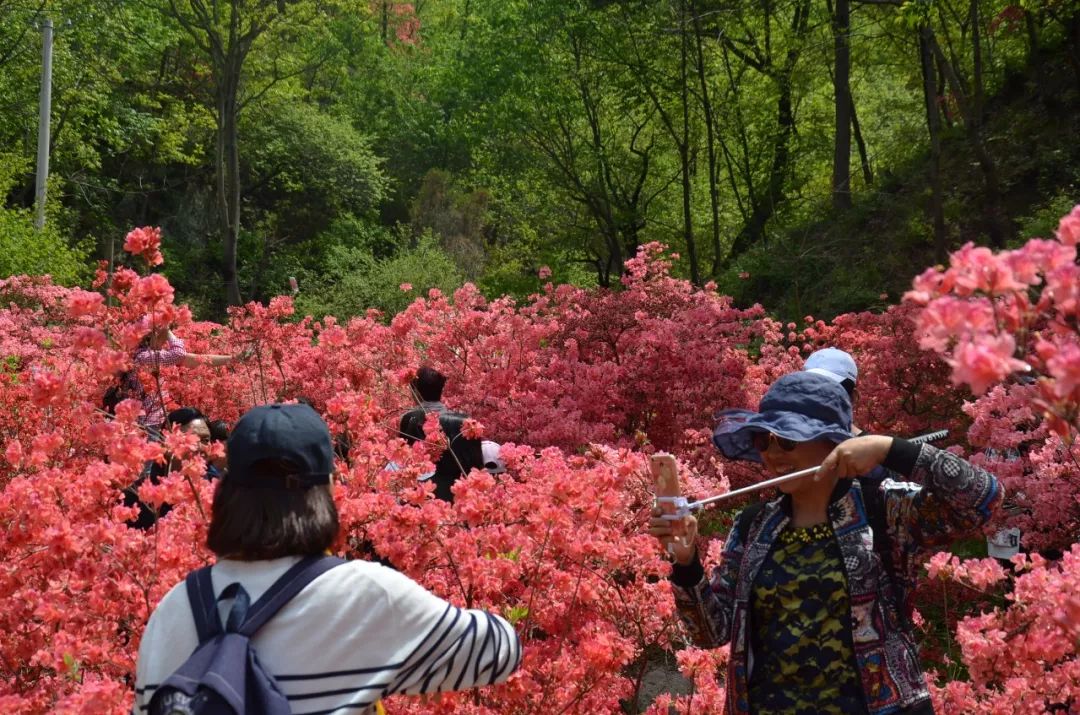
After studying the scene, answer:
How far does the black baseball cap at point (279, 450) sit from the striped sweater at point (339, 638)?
0.48 feet

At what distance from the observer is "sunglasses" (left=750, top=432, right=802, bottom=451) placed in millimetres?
2492

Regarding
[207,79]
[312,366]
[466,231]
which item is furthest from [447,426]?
[207,79]

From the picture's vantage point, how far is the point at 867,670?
2.32 metres

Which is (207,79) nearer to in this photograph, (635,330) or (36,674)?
(635,330)

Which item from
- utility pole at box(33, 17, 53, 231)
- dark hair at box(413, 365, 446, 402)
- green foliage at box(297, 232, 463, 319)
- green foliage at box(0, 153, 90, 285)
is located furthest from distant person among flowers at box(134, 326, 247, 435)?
utility pole at box(33, 17, 53, 231)

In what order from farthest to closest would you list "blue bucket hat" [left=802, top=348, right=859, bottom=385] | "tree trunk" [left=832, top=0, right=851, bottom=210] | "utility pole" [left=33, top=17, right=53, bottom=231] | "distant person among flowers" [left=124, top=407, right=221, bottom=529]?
1. "utility pole" [left=33, top=17, right=53, bottom=231]
2. "tree trunk" [left=832, top=0, right=851, bottom=210]
3. "distant person among flowers" [left=124, top=407, right=221, bottom=529]
4. "blue bucket hat" [left=802, top=348, right=859, bottom=385]

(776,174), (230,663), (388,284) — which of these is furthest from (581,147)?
(230,663)

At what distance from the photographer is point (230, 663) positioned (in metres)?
1.62

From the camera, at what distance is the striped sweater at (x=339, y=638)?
5.59 ft

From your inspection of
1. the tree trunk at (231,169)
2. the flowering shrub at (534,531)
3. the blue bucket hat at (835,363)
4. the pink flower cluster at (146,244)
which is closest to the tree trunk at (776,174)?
the tree trunk at (231,169)

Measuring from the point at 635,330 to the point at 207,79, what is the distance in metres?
24.6

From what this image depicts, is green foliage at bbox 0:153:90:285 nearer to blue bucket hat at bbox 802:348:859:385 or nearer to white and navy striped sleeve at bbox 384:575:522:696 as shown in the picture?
blue bucket hat at bbox 802:348:859:385

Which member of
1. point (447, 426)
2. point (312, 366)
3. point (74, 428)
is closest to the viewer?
point (447, 426)

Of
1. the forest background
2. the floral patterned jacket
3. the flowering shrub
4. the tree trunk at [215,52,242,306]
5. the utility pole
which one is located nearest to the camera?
the flowering shrub
